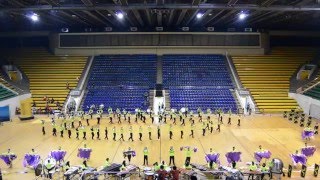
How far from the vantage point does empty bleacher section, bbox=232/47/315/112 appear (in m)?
35.0

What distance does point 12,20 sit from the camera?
3344 centimetres

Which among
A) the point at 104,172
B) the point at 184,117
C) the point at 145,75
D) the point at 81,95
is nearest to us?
the point at 104,172

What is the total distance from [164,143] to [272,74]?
2356cm

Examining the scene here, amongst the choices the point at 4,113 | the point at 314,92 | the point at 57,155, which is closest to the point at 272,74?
the point at 314,92

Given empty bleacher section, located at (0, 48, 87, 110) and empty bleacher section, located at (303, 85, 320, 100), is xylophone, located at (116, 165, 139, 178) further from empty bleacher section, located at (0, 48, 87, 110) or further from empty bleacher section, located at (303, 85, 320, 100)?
empty bleacher section, located at (303, 85, 320, 100)

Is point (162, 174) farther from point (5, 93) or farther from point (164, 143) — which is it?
point (5, 93)

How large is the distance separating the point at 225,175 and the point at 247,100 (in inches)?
871

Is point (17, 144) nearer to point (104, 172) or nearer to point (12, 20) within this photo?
point (104, 172)

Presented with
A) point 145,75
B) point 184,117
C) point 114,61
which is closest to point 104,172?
point 184,117

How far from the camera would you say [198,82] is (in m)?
38.2

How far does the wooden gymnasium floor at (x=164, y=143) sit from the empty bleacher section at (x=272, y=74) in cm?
703

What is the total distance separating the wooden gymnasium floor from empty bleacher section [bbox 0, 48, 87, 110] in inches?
301

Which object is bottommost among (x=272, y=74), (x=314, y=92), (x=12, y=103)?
(x=12, y=103)

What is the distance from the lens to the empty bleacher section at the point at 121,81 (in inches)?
1371
